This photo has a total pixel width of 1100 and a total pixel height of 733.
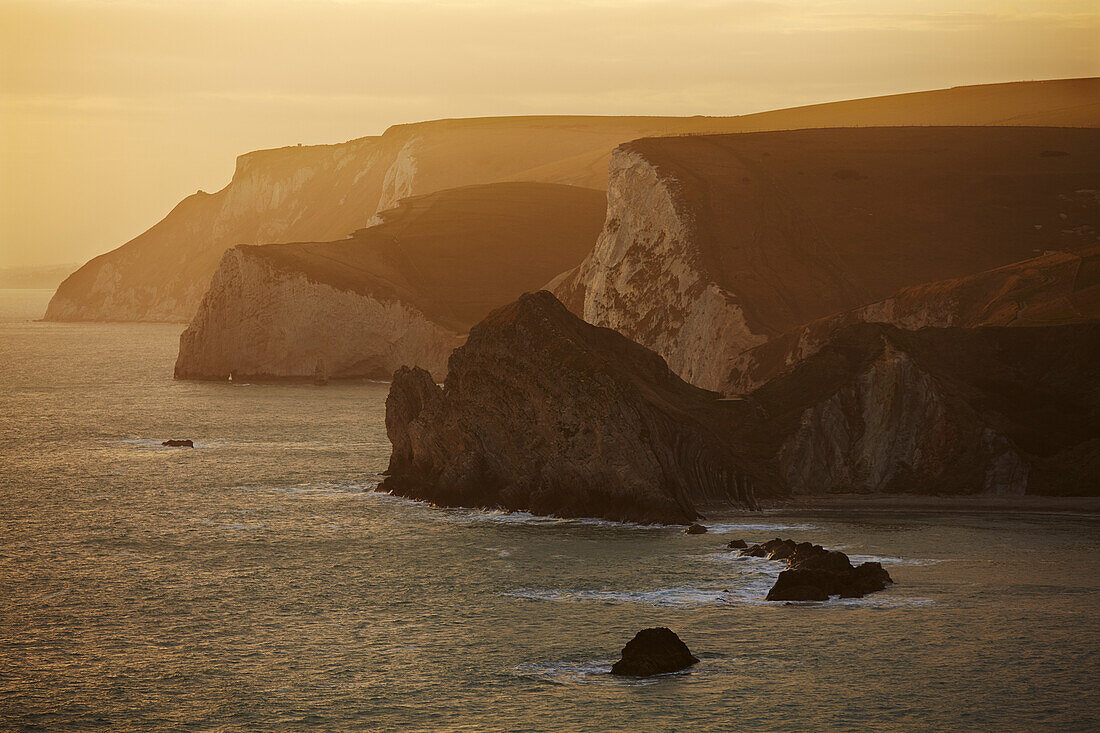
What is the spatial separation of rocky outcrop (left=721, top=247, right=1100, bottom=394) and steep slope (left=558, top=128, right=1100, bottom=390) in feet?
21.5

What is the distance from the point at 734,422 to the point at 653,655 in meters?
40.9

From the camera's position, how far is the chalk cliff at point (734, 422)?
7875 cm

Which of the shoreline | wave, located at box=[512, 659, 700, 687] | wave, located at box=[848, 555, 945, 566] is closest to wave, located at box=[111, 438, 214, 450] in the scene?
the shoreline

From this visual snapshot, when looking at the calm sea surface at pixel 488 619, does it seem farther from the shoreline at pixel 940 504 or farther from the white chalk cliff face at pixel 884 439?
the white chalk cliff face at pixel 884 439

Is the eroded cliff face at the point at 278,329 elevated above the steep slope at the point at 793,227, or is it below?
below

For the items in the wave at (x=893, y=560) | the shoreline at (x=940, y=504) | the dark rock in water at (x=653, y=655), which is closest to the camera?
the dark rock in water at (x=653, y=655)

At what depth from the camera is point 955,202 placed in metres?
154

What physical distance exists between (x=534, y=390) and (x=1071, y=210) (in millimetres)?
88859

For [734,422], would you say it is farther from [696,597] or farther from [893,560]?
[696,597]

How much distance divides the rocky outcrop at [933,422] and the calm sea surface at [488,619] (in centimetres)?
605

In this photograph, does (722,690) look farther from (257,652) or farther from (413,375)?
(413,375)

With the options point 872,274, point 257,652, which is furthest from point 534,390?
point 872,274

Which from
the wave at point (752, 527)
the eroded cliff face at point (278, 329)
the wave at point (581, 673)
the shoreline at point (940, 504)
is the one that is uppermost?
the eroded cliff face at point (278, 329)

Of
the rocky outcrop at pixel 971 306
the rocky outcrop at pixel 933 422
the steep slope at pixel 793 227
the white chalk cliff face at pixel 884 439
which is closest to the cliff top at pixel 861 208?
the steep slope at pixel 793 227
